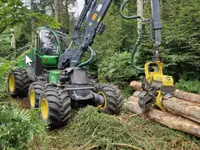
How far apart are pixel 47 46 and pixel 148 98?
3.09m

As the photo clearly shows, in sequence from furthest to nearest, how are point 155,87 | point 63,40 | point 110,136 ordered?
point 63,40 → point 155,87 → point 110,136

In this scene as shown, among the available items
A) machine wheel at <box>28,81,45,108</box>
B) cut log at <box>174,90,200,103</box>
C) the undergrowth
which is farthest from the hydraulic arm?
cut log at <box>174,90,200,103</box>

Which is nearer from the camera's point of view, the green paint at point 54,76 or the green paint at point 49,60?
the green paint at point 54,76

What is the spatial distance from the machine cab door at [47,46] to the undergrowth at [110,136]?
2.27 metres

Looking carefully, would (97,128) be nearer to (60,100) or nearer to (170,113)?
(60,100)

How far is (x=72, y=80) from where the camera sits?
183 inches

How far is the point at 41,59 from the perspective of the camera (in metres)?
6.11

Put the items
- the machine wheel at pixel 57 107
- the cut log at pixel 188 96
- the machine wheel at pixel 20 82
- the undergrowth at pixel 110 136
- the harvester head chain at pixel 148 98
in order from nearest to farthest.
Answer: the undergrowth at pixel 110 136 < the machine wheel at pixel 57 107 < the harvester head chain at pixel 148 98 < the cut log at pixel 188 96 < the machine wheel at pixel 20 82

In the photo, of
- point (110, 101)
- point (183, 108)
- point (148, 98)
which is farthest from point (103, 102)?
point (183, 108)

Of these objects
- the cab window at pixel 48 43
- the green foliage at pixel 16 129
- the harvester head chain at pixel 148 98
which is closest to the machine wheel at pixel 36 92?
the cab window at pixel 48 43

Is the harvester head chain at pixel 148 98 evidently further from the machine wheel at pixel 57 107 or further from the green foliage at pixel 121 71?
the green foliage at pixel 121 71

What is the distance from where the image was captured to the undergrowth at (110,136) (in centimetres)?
342

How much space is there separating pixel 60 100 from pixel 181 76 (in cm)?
344

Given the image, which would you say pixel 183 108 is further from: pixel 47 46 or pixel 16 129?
pixel 47 46
